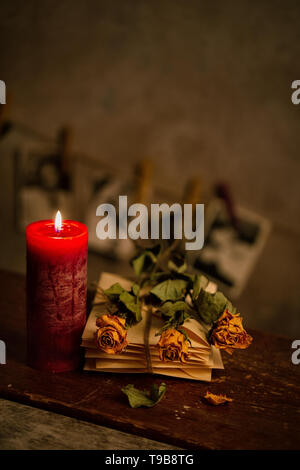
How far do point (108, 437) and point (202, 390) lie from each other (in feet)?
0.53

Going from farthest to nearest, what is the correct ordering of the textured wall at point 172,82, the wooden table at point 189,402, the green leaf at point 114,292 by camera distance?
the textured wall at point 172,82
the green leaf at point 114,292
the wooden table at point 189,402

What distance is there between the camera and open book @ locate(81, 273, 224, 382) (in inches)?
26.5

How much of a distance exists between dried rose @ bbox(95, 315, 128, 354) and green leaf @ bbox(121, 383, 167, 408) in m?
0.06

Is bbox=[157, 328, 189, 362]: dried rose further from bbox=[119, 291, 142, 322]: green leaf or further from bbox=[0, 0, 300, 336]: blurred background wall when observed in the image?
bbox=[0, 0, 300, 336]: blurred background wall

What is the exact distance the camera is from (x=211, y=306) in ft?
2.28

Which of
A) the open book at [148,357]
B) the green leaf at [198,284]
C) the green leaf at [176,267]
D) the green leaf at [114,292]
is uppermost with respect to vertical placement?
the green leaf at [176,267]

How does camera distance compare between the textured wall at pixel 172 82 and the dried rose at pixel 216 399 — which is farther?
the textured wall at pixel 172 82

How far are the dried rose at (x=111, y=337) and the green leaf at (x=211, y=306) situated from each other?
13 cm

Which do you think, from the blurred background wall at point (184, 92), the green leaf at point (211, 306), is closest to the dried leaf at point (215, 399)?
the green leaf at point (211, 306)

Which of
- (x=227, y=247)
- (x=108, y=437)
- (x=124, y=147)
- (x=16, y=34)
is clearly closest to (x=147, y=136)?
(x=124, y=147)

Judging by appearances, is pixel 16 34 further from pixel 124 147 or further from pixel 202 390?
pixel 202 390

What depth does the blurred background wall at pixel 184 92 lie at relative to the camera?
176 cm

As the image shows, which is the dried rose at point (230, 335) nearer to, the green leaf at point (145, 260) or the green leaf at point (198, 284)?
the green leaf at point (198, 284)

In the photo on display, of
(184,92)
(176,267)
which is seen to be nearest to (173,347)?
(176,267)
